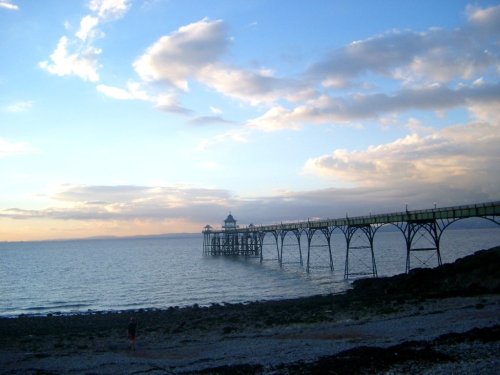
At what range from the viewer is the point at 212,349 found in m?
17.8

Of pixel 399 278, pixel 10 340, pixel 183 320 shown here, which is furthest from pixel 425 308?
pixel 10 340

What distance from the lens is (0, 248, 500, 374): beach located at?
1310cm

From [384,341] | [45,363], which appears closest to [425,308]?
[384,341]

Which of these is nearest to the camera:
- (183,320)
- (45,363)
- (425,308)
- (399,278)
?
(45,363)

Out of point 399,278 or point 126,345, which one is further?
point 399,278

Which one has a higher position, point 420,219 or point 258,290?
point 420,219

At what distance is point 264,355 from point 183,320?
1318 centimetres

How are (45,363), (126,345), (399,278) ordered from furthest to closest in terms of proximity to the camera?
(399,278), (126,345), (45,363)

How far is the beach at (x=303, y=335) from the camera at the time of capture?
1310 centimetres

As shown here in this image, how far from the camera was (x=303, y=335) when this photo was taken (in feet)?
62.8

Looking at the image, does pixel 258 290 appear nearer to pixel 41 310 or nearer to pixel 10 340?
pixel 41 310

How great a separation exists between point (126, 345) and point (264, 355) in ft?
26.8

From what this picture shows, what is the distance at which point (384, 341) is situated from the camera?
15758 mm

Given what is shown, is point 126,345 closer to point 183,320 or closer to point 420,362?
point 183,320
